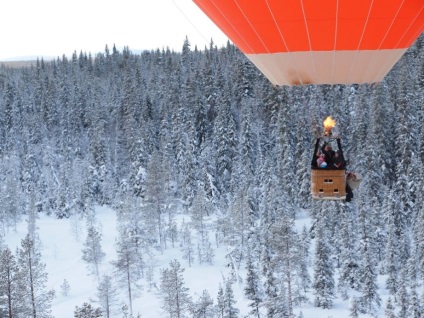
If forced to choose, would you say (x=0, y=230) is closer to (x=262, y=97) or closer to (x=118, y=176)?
(x=118, y=176)

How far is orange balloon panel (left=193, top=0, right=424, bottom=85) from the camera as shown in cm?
1232

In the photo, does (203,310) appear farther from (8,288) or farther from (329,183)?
(329,183)

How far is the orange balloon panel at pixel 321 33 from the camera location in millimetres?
12320

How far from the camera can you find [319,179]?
13.2m

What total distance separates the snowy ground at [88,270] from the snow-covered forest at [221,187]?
773 mm

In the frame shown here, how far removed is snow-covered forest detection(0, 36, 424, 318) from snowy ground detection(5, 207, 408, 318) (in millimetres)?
773

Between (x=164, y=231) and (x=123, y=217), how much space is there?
4332mm

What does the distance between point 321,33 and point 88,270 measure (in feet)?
156

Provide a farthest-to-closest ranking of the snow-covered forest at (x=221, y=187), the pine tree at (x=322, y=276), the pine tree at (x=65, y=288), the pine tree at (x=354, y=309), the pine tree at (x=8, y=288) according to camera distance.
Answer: the pine tree at (x=65, y=288)
the pine tree at (x=322, y=276)
the snow-covered forest at (x=221, y=187)
the pine tree at (x=354, y=309)
the pine tree at (x=8, y=288)

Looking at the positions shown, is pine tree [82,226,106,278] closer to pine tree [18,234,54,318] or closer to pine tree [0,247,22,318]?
pine tree [18,234,54,318]

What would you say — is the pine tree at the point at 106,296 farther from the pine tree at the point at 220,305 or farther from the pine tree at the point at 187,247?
the pine tree at the point at 187,247

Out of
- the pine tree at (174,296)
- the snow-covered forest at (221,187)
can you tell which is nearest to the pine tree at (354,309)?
the snow-covered forest at (221,187)

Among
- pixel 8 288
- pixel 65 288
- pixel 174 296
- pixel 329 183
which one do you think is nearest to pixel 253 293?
pixel 174 296

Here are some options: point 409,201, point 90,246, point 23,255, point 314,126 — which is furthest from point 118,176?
point 314,126
